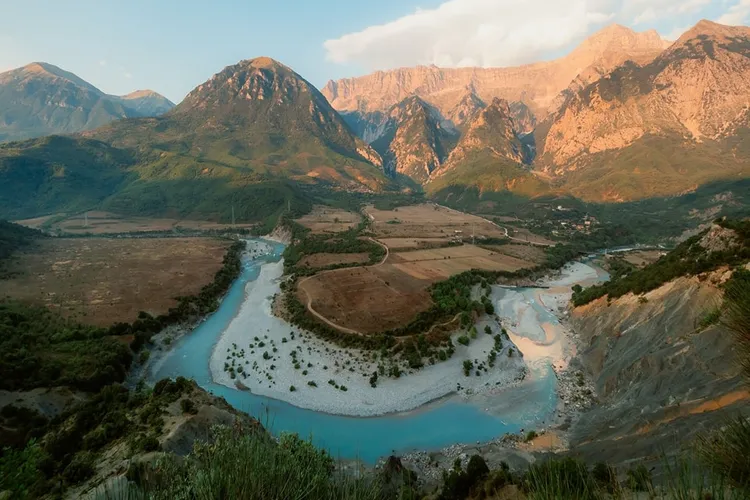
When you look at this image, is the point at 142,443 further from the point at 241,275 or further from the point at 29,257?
the point at 29,257

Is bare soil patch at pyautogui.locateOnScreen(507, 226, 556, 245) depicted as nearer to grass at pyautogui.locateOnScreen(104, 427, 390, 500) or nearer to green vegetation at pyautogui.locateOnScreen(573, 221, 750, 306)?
green vegetation at pyautogui.locateOnScreen(573, 221, 750, 306)

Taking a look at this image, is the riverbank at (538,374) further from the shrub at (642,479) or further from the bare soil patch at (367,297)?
the bare soil patch at (367,297)

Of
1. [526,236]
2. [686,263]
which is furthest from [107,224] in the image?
[686,263]

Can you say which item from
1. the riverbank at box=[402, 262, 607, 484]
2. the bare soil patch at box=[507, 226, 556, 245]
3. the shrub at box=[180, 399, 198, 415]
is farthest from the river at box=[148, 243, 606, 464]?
the bare soil patch at box=[507, 226, 556, 245]

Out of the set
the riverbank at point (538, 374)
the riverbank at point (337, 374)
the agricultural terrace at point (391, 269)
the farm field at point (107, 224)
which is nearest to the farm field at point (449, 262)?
the agricultural terrace at point (391, 269)

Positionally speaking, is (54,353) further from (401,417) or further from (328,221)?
(328,221)

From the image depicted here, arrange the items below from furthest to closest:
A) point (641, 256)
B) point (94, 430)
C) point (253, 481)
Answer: point (641, 256), point (94, 430), point (253, 481)
